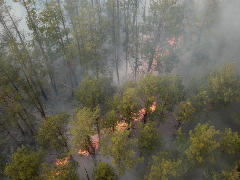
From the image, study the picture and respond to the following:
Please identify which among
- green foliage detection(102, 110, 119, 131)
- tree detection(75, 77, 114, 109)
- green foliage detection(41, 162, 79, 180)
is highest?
tree detection(75, 77, 114, 109)

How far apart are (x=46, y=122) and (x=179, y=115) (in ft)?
66.8

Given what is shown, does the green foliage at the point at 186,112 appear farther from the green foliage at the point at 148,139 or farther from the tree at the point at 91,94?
the tree at the point at 91,94

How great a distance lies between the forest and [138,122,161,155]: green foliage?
149mm

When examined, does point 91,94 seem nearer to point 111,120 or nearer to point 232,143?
point 111,120

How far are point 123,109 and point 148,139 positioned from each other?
5698 mm

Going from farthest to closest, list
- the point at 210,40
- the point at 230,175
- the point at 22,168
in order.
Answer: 1. the point at 210,40
2. the point at 22,168
3. the point at 230,175

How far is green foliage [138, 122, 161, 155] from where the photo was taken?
25.5 m

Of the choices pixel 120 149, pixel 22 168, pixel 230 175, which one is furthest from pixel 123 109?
pixel 230 175

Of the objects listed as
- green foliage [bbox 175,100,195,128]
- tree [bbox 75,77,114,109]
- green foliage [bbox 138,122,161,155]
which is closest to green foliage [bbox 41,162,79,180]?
tree [bbox 75,77,114,109]

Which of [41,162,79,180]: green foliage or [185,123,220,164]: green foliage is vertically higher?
[185,123,220,164]: green foliage

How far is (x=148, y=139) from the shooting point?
2572cm

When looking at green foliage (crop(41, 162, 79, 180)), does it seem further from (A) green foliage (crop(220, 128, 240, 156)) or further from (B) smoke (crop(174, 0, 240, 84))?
(B) smoke (crop(174, 0, 240, 84))

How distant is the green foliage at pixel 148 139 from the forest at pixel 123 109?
0.15 metres

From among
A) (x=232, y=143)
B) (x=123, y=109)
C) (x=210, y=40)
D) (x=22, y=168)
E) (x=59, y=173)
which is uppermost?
(x=210, y=40)
